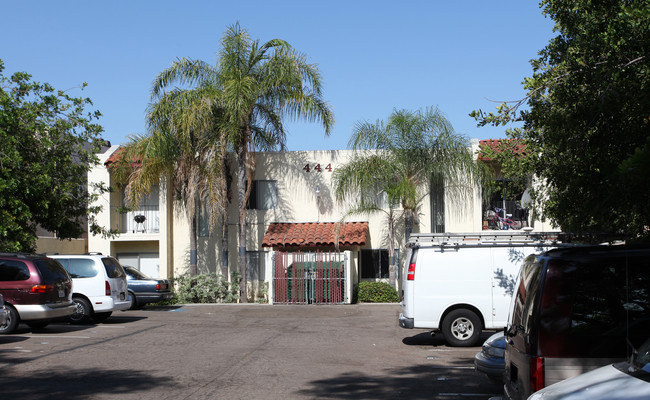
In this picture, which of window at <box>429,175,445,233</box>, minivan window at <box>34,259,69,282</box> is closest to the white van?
minivan window at <box>34,259,69,282</box>

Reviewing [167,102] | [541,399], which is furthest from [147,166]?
[541,399]

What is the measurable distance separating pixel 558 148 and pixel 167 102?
61.8ft

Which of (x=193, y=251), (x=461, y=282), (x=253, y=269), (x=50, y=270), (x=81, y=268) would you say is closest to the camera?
(x=461, y=282)

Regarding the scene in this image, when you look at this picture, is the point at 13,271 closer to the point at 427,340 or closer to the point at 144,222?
the point at 427,340

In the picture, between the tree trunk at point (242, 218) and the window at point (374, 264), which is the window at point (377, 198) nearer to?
the window at point (374, 264)

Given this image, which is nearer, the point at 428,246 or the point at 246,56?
the point at 428,246

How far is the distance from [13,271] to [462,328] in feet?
32.5

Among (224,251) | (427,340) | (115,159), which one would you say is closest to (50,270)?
(427,340)

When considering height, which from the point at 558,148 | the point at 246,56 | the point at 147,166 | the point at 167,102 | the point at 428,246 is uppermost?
the point at 246,56

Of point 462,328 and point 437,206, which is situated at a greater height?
point 437,206

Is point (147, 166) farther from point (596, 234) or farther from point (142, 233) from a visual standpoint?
point (596, 234)

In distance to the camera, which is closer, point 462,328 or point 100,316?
point 462,328

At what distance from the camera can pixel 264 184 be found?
2936 cm

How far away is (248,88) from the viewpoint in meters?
25.6
